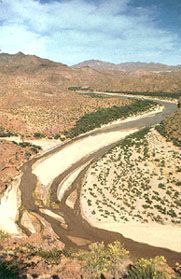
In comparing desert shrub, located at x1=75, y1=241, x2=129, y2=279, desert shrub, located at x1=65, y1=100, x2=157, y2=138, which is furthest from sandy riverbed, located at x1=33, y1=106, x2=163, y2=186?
desert shrub, located at x1=75, y1=241, x2=129, y2=279

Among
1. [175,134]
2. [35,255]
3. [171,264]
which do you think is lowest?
[171,264]

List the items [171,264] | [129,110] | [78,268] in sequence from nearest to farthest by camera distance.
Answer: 1. [78,268]
2. [171,264]
3. [129,110]

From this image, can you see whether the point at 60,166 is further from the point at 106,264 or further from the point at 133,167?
the point at 106,264

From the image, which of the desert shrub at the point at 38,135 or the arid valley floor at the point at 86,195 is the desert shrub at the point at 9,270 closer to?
the arid valley floor at the point at 86,195

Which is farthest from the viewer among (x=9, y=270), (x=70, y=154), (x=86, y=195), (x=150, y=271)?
(x=70, y=154)

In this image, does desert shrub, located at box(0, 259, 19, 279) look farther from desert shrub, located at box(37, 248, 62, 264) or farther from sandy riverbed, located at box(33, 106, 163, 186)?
sandy riverbed, located at box(33, 106, 163, 186)

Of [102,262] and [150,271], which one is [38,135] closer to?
[102,262]

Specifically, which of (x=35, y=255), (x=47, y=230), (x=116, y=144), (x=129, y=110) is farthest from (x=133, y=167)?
(x=129, y=110)

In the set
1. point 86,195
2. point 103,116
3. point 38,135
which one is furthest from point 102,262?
point 103,116

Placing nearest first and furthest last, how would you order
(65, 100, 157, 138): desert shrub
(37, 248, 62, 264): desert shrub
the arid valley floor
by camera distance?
1. the arid valley floor
2. (37, 248, 62, 264): desert shrub
3. (65, 100, 157, 138): desert shrub

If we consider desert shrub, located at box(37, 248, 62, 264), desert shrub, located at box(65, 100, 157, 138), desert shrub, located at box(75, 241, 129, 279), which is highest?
desert shrub, located at box(65, 100, 157, 138)

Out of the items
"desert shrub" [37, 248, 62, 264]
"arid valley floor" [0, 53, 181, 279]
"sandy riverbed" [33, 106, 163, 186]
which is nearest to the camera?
"arid valley floor" [0, 53, 181, 279]
